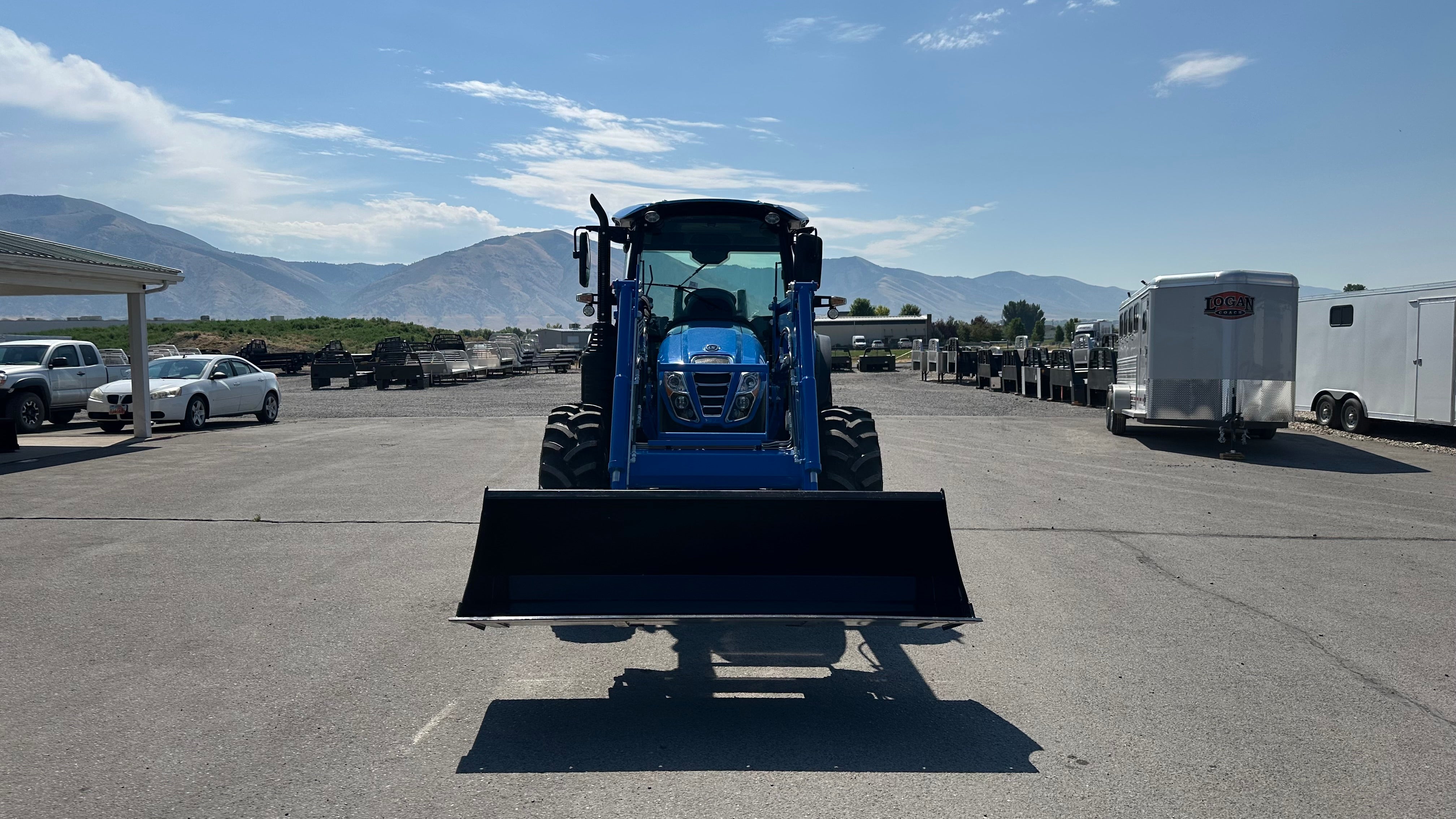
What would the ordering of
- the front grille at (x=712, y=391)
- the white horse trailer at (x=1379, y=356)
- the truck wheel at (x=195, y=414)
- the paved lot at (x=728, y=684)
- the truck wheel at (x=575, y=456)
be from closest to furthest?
the paved lot at (x=728, y=684) < the truck wheel at (x=575, y=456) < the front grille at (x=712, y=391) < the white horse trailer at (x=1379, y=356) < the truck wheel at (x=195, y=414)

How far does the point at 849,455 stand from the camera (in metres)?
7.12

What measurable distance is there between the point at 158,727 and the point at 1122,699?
4.72m

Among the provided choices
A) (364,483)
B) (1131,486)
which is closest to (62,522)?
(364,483)

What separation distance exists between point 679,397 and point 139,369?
16.1 m

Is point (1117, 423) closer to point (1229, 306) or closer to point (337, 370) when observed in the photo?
point (1229, 306)

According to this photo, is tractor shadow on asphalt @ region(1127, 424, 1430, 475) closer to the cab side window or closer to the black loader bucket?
the black loader bucket


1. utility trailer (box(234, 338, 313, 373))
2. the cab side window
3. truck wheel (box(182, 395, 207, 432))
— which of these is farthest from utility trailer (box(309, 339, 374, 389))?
truck wheel (box(182, 395, 207, 432))

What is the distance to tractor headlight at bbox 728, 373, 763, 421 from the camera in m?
7.13

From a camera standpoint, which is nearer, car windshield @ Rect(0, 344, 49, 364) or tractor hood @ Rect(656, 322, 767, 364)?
tractor hood @ Rect(656, 322, 767, 364)

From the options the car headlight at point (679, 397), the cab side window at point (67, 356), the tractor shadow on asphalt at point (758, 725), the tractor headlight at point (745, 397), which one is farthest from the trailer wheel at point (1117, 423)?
the cab side window at point (67, 356)

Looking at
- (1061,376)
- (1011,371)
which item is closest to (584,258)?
(1061,376)

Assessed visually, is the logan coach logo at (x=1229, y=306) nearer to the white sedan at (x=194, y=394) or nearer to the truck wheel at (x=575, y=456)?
the truck wheel at (x=575, y=456)

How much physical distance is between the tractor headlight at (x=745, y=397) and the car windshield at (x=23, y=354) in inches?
787

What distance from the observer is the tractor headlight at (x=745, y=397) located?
7133mm
